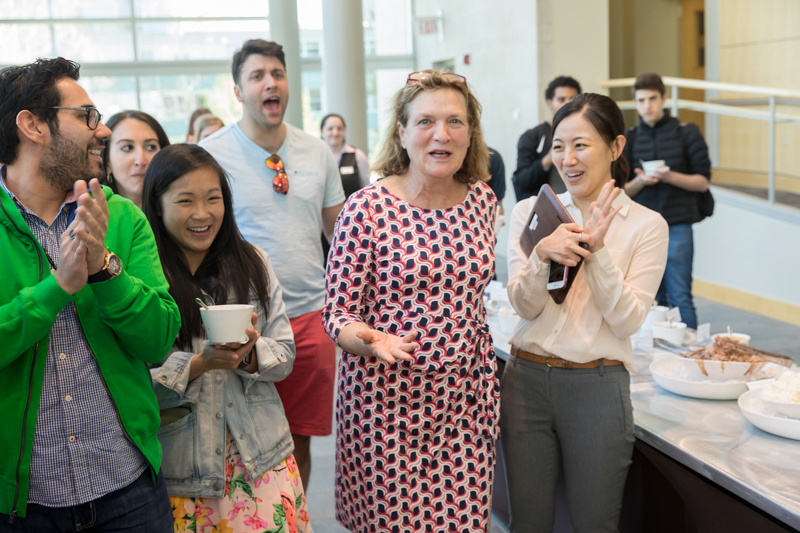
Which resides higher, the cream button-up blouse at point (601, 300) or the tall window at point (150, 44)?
the tall window at point (150, 44)

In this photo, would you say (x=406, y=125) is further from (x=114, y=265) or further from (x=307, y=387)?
(x=307, y=387)

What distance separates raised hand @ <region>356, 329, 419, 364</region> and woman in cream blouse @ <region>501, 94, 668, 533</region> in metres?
0.50

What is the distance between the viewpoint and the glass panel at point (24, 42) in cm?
1084

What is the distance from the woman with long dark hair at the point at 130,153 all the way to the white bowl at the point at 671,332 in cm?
207

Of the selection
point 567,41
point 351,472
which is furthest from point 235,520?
point 567,41

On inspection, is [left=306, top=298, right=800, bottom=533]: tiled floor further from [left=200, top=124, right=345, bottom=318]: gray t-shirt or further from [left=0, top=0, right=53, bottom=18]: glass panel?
[left=0, top=0, right=53, bottom=18]: glass panel

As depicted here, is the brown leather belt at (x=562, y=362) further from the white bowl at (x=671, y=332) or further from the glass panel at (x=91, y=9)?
the glass panel at (x=91, y=9)

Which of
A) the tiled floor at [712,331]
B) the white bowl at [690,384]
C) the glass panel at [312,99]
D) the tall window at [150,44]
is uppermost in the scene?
the tall window at [150,44]

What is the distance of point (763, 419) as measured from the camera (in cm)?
192

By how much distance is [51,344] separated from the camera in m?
1.48

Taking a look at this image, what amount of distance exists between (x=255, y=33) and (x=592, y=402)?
36.4 ft

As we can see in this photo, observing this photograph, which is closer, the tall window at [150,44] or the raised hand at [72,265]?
the raised hand at [72,265]

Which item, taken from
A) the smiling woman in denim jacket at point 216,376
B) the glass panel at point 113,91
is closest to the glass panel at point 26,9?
the glass panel at point 113,91

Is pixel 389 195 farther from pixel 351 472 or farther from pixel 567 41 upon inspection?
pixel 567 41
